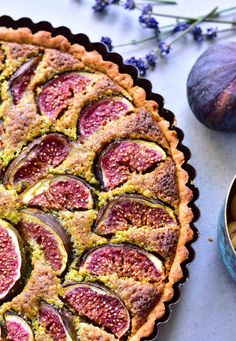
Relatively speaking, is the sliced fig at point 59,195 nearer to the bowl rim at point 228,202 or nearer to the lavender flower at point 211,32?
the bowl rim at point 228,202

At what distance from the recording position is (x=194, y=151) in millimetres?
4562

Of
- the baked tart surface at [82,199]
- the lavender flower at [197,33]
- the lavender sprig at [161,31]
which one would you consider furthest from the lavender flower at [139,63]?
the lavender flower at [197,33]

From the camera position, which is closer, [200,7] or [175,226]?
[175,226]

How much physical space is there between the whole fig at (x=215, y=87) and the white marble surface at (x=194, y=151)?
0.21m

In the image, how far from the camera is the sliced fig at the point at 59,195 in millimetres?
4090

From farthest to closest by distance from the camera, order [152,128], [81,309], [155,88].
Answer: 1. [155,88]
2. [152,128]
3. [81,309]

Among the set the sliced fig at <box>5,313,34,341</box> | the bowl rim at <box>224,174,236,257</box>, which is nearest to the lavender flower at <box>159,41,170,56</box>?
the bowl rim at <box>224,174,236,257</box>

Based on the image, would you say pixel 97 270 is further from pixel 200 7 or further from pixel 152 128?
pixel 200 7

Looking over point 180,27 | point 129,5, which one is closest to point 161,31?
point 180,27

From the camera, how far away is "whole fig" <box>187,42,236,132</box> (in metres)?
4.29

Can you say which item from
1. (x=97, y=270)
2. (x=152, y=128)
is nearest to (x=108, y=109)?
(x=152, y=128)

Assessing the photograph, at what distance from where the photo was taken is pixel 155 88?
4.67 metres

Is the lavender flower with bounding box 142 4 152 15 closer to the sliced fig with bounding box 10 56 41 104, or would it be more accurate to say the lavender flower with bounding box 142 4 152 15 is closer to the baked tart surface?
the baked tart surface

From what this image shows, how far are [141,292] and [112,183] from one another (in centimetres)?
59
